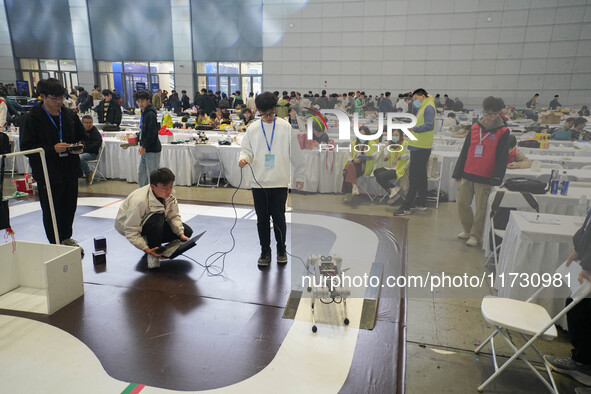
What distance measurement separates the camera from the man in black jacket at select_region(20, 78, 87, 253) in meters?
3.35

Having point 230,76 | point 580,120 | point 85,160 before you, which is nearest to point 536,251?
point 580,120

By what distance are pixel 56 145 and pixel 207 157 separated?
3.73m

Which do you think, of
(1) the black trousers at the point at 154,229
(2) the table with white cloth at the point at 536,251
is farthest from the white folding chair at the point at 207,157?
(2) the table with white cloth at the point at 536,251

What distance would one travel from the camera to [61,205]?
3621 millimetres

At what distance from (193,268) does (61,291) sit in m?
1.08

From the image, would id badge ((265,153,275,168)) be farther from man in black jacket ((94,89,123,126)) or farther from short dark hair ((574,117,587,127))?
man in black jacket ((94,89,123,126))

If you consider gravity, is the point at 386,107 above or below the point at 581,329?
above

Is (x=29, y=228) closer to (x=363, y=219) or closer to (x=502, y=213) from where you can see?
(x=363, y=219)

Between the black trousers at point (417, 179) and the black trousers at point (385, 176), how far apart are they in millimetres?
141

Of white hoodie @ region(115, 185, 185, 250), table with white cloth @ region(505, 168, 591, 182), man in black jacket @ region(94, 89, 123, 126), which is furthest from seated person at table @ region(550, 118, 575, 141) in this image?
man in black jacket @ region(94, 89, 123, 126)

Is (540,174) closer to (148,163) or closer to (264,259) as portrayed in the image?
(264,259)

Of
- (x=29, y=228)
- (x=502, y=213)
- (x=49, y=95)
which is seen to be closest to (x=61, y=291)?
(x=49, y=95)

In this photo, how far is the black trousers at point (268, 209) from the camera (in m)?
3.52

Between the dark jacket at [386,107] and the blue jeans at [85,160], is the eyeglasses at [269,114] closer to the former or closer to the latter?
the dark jacket at [386,107]
